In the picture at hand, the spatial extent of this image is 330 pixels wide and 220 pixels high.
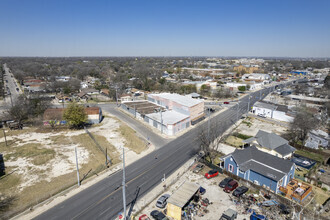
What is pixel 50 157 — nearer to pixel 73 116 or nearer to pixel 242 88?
pixel 73 116

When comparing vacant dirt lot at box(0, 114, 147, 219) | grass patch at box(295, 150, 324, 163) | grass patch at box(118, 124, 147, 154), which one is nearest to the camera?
vacant dirt lot at box(0, 114, 147, 219)

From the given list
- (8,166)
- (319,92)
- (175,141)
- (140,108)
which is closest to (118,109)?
(140,108)

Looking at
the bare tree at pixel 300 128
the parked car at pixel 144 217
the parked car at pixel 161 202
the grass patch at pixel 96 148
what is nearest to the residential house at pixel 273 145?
the bare tree at pixel 300 128

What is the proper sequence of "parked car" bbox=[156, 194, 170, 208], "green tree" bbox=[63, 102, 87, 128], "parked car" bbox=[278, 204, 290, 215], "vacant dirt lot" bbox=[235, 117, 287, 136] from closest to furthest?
"parked car" bbox=[278, 204, 290, 215], "parked car" bbox=[156, 194, 170, 208], "green tree" bbox=[63, 102, 87, 128], "vacant dirt lot" bbox=[235, 117, 287, 136]

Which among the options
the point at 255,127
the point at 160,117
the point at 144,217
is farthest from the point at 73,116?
the point at 255,127

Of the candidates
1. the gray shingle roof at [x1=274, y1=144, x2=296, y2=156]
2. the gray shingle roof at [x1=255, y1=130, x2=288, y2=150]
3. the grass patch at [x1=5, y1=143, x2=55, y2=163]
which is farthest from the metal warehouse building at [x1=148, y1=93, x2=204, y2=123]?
the grass patch at [x1=5, y1=143, x2=55, y2=163]

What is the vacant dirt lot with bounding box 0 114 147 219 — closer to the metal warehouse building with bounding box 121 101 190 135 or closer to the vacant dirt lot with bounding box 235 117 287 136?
the metal warehouse building with bounding box 121 101 190 135
